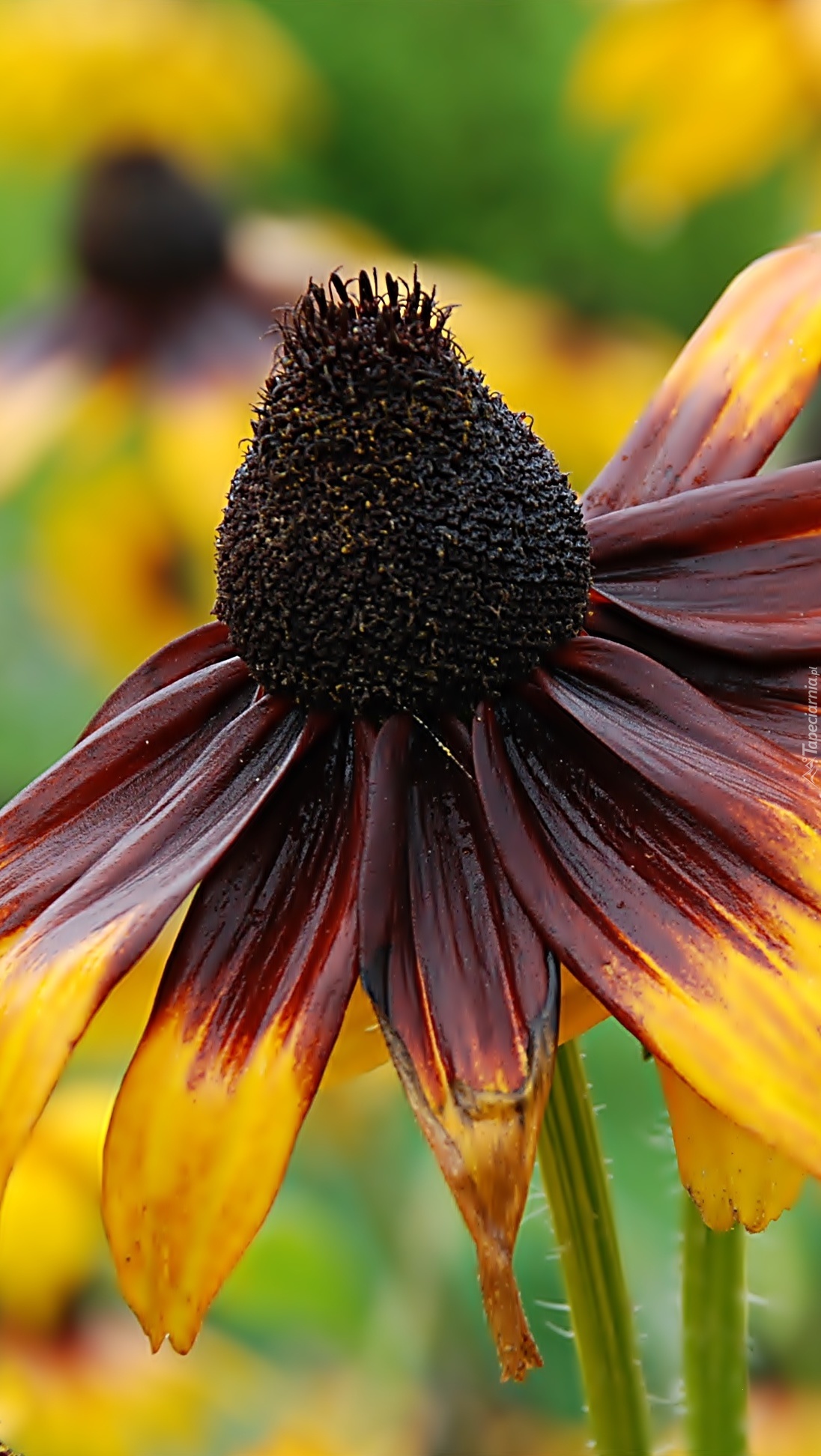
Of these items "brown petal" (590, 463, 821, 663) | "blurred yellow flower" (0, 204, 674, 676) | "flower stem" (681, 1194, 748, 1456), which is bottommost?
"flower stem" (681, 1194, 748, 1456)

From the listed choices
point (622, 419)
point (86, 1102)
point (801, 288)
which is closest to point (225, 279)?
point (622, 419)

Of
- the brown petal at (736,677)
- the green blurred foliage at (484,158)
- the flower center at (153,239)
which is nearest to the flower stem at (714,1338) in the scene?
the brown petal at (736,677)

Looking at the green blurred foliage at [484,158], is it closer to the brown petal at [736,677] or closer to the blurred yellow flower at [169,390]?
the blurred yellow flower at [169,390]

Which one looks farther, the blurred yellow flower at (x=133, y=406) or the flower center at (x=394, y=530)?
the blurred yellow flower at (x=133, y=406)

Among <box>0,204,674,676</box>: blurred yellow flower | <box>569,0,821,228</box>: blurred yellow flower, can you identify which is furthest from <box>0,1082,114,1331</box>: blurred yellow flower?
<box>569,0,821,228</box>: blurred yellow flower

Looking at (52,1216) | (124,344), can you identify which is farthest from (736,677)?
(124,344)

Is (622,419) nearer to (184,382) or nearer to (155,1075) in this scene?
(184,382)

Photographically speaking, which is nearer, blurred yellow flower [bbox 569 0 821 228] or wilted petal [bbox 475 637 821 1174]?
wilted petal [bbox 475 637 821 1174]

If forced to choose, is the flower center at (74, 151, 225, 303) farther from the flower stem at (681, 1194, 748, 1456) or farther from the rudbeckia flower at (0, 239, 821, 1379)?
the flower stem at (681, 1194, 748, 1456)
